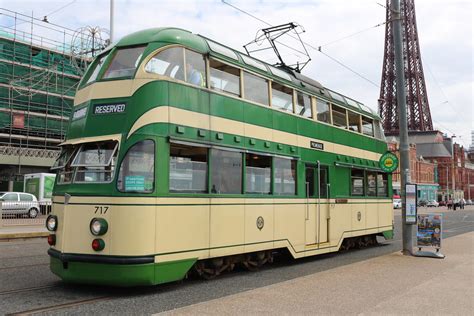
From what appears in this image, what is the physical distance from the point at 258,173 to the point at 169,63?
2.88 metres

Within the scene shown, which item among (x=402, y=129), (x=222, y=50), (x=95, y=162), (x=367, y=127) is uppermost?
(x=222, y=50)

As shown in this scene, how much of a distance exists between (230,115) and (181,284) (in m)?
3.05

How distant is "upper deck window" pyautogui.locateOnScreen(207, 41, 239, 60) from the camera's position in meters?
8.73

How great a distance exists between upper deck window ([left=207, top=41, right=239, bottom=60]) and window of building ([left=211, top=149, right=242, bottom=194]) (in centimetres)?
180

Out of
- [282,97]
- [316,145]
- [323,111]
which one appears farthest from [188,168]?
[323,111]

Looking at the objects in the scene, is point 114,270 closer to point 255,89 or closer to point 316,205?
point 255,89

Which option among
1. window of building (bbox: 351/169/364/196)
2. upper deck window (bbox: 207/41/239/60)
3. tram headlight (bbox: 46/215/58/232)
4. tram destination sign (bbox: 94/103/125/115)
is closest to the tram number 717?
tram headlight (bbox: 46/215/58/232)

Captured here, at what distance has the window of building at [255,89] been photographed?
9.43 m

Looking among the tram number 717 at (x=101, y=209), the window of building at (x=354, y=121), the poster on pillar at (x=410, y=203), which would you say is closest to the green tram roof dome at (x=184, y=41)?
the tram number 717 at (x=101, y=209)

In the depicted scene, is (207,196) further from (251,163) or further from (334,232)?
(334,232)

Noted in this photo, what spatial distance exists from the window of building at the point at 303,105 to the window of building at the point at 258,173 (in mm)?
1838

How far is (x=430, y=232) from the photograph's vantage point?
12711mm

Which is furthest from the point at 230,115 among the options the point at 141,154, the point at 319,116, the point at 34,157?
the point at 34,157

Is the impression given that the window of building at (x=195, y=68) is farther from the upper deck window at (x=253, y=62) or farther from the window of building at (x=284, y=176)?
the window of building at (x=284, y=176)
